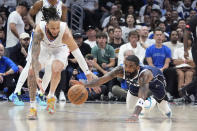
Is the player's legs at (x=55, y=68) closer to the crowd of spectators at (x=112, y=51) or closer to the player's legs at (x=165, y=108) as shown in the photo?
the player's legs at (x=165, y=108)

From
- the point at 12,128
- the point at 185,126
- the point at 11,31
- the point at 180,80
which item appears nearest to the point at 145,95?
the point at 185,126

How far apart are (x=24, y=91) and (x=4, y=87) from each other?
18.4 inches

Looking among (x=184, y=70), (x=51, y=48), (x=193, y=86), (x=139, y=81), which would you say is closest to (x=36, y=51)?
(x=51, y=48)

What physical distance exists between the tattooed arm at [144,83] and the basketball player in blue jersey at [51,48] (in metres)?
0.79

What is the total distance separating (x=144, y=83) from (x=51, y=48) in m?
1.70

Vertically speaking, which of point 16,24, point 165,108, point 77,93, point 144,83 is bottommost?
point 165,108

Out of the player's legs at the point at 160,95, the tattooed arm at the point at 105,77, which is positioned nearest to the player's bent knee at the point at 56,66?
the tattooed arm at the point at 105,77

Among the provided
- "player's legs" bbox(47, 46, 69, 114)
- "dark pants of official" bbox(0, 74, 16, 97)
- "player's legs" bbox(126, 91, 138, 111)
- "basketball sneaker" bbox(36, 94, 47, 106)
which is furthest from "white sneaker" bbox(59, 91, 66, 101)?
"player's legs" bbox(126, 91, 138, 111)

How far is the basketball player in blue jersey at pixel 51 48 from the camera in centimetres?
656

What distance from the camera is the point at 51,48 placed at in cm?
721

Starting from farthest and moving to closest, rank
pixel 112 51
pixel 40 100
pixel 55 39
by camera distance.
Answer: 1. pixel 112 51
2. pixel 40 100
3. pixel 55 39

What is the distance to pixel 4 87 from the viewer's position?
1053cm

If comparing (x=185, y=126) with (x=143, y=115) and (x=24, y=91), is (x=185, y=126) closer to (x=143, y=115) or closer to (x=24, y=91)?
(x=143, y=115)

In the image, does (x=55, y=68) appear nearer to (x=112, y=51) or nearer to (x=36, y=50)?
(x=36, y=50)
